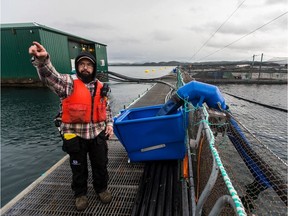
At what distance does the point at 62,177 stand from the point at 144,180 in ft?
5.33

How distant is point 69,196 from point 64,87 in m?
1.91

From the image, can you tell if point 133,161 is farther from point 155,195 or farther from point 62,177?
point 62,177

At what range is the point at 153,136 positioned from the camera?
3418 mm

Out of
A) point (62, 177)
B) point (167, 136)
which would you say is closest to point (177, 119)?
point (167, 136)

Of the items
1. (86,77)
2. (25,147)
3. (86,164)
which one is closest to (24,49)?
(25,147)

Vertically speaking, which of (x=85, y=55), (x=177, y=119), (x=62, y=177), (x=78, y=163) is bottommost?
(x=62, y=177)

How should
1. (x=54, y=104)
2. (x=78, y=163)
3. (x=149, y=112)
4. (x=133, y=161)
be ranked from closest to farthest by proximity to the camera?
(x=78, y=163), (x=133, y=161), (x=149, y=112), (x=54, y=104)

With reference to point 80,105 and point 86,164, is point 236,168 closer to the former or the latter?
point 86,164

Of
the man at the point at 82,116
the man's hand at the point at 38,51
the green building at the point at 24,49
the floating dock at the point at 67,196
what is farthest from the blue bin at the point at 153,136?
the green building at the point at 24,49

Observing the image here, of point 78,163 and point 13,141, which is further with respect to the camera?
point 13,141

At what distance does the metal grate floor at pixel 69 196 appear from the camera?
8.82 ft

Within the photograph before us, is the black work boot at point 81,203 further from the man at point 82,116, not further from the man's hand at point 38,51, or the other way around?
the man's hand at point 38,51

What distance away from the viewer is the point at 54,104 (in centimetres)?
1725

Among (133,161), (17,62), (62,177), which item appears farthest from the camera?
(17,62)
